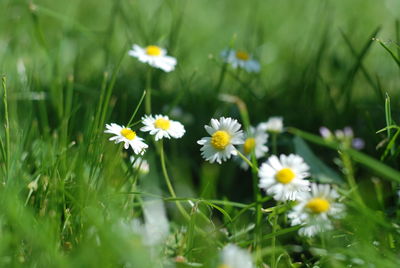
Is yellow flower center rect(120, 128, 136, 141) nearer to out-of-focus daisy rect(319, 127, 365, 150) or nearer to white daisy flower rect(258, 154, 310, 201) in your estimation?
white daisy flower rect(258, 154, 310, 201)

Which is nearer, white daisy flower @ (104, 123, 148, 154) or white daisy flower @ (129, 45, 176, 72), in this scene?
white daisy flower @ (104, 123, 148, 154)

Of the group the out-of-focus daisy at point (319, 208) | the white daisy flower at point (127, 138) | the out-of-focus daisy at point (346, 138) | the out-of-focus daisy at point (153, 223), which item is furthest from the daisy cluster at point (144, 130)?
the out-of-focus daisy at point (346, 138)

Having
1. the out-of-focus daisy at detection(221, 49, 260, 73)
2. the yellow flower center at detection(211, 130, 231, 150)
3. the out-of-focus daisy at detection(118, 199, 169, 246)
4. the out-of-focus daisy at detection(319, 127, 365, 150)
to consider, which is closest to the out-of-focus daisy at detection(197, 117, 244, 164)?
the yellow flower center at detection(211, 130, 231, 150)

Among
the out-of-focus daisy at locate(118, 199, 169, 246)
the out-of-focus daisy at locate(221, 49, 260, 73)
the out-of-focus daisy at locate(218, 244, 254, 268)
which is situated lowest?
the out-of-focus daisy at locate(218, 244, 254, 268)

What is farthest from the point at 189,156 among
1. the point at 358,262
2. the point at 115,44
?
the point at 115,44

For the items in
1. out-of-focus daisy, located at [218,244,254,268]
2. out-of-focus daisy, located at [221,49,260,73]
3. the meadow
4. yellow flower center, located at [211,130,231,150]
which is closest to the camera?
out-of-focus daisy, located at [218,244,254,268]

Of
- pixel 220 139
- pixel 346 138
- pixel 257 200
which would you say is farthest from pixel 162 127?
pixel 346 138

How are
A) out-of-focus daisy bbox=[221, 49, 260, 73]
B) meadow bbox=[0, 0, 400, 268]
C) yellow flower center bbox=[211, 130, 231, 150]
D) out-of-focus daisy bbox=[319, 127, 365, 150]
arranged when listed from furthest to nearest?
1. out-of-focus daisy bbox=[221, 49, 260, 73]
2. out-of-focus daisy bbox=[319, 127, 365, 150]
3. yellow flower center bbox=[211, 130, 231, 150]
4. meadow bbox=[0, 0, 400, 268]
